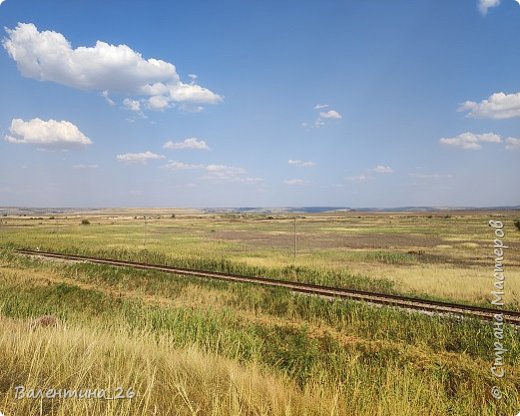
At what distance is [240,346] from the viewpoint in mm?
9094

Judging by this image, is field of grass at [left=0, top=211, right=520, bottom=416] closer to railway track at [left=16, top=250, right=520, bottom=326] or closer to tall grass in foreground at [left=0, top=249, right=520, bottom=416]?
tall grass in foreground at [left=0, top=249, right=520, bottom=416]

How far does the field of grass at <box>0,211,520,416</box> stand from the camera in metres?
4.42

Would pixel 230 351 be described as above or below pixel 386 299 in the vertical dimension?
above

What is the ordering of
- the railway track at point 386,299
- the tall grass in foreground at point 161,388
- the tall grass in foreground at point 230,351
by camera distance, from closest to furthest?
the tall grass in foreground at point 161,388 < the tall grass in foreground at point 230,351 < the railway track at point 386,299

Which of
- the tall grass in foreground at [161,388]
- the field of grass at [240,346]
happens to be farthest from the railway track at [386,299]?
the tall grass in foreground at [161,388]

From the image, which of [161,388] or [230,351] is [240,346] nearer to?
[230,351]

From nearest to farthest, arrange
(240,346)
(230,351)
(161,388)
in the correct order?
(161,388), (230,351), (240,346)

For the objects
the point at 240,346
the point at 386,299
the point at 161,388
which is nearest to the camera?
the point at 161,388

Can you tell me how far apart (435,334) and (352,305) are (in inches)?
131

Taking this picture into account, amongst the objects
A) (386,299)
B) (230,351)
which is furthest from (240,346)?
(386,299)

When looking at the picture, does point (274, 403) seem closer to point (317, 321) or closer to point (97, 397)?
point (97, 397)

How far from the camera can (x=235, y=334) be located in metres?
10.0

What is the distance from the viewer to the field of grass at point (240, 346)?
4.42 metres

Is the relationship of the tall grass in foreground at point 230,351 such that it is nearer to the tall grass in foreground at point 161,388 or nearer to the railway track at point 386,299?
the tall grass in foreground at point 161,388
